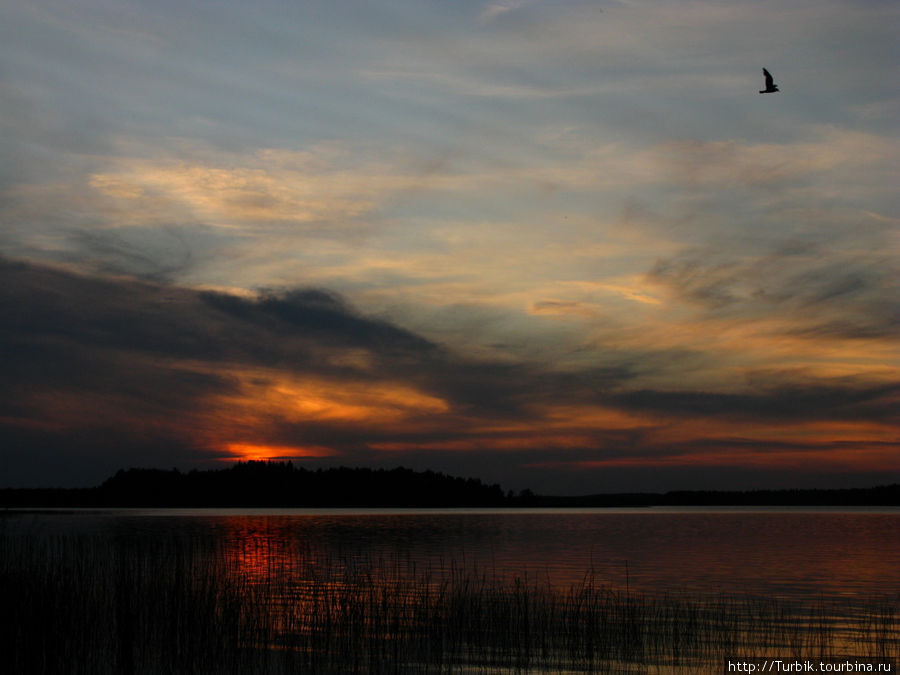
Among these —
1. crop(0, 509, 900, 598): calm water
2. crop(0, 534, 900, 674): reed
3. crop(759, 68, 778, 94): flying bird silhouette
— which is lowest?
crop(0, 509, 900, 598): calm water

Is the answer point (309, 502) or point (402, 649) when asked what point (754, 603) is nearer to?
point (402, 649)

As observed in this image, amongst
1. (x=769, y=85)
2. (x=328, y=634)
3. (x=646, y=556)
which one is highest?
(x=769, y=85)

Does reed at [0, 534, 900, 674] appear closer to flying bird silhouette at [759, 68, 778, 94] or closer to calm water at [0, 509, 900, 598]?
calm water at [0, 509, 900, 598]

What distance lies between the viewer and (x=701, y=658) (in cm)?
1496

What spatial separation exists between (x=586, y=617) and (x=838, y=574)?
1683cm

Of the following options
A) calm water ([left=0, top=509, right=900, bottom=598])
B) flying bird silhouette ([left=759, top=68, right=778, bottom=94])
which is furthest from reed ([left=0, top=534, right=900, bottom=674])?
flying bird silhouette ([left=759, top=68, right=778, bottom=94])

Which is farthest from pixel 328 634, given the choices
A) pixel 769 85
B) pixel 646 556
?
pixel 646 556

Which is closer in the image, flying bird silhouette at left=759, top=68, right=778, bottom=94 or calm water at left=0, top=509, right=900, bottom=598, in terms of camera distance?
flying bird silhouette at left=759, top=68, right=778, bottom=94

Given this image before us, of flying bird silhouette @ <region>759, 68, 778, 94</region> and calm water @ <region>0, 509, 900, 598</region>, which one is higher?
flying bird silhouette @ <region>759, 68, 778, 94</region>

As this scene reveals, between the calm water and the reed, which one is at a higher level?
the reed

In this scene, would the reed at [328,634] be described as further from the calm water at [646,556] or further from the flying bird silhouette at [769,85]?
the flying bird silhouette at [769,85]

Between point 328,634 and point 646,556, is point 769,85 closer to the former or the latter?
point 328,634

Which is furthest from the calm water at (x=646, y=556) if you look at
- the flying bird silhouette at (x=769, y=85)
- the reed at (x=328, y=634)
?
the flying bird silhouette at (x=769, y=85)

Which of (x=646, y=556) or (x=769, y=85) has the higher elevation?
(x=769, y=85)
